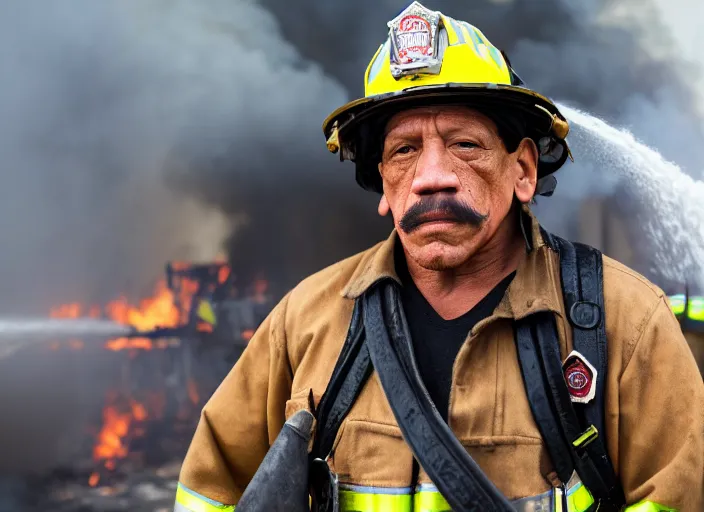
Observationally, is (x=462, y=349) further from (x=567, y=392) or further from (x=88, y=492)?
(x=88, y=492)

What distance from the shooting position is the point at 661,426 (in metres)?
1.94

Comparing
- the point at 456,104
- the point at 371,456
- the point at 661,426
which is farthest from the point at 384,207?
the point at 661,426

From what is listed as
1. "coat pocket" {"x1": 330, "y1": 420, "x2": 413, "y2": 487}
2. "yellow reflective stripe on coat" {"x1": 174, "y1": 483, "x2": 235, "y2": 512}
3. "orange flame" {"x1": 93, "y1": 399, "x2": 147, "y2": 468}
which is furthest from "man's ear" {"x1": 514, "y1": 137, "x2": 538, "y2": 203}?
"orange flame" {"x1": 93, "y1": 399, "x2": 147, "y2": 468}

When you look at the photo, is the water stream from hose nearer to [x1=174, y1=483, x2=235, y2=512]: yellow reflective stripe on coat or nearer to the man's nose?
the man's nose

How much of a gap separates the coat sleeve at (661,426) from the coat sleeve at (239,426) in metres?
1.12

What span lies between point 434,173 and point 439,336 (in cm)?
52

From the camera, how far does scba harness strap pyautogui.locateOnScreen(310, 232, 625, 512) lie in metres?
1.89

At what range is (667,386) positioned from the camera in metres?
1.95

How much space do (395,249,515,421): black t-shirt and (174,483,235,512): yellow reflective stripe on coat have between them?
881 millimetres

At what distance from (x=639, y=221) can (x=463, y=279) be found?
552 cm

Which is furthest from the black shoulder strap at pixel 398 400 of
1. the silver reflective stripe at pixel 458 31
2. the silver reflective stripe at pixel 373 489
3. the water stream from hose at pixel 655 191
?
the water stream from hose at pixel 655 191

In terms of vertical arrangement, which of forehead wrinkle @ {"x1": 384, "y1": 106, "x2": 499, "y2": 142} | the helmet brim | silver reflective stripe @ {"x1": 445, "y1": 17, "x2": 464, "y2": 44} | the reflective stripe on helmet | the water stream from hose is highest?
the water stream from hose

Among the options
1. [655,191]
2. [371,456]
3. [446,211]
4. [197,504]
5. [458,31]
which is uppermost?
[655,191]

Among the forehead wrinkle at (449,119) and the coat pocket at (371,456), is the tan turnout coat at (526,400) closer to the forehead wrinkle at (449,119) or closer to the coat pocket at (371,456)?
the coat pocket at (371,456)
